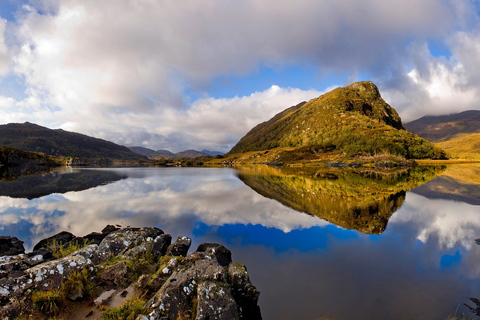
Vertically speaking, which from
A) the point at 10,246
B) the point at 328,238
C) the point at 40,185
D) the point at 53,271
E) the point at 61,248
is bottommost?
the point at 328,238

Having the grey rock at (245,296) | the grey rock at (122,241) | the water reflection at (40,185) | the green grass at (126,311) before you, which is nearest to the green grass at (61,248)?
the grey rock at (122,241)

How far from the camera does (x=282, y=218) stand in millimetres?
21609

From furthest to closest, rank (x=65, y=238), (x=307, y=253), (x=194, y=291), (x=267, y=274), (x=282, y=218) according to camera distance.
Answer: (x=282, y=218), (x=65, y=238), (x=307, y=253), (x=267, y=274), (x=194, y=291)

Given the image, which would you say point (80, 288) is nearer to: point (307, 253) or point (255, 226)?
point (307, 253)

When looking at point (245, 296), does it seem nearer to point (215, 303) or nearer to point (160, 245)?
point (215, 303)

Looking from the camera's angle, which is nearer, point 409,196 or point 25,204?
point 25,204

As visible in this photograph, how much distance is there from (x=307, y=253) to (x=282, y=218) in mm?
8314

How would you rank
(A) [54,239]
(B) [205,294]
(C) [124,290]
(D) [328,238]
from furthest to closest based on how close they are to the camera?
(D) [328,238], (A) [54,239], (C) [124,290], (B) [205,294]

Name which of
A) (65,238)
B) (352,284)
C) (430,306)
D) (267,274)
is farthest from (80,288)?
(430,306)

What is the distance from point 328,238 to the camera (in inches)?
617

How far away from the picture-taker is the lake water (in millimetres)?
8789

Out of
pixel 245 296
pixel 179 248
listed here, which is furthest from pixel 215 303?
pixel 179 248

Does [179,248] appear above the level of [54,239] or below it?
below

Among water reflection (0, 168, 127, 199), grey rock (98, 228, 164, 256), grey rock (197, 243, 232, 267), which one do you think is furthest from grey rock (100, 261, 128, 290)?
water reflection (0, 168, 127, 199)
